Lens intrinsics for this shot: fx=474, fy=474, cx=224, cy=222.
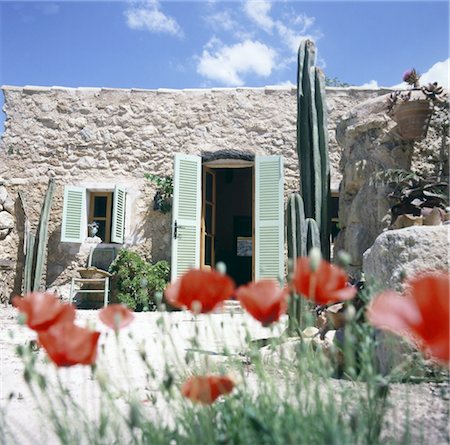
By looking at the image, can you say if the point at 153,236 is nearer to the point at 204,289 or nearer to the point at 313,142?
the point at 313,142

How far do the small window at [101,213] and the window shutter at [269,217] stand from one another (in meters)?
2.60

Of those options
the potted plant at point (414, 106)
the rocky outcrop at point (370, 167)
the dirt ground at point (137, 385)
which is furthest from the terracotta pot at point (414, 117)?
the dirt ground at point (137, 385)

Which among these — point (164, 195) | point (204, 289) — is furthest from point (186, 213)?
point (204, 289)

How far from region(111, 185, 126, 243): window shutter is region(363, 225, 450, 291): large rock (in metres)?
5.89

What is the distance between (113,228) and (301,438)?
281 inches

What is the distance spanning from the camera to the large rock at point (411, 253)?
2.15 meters


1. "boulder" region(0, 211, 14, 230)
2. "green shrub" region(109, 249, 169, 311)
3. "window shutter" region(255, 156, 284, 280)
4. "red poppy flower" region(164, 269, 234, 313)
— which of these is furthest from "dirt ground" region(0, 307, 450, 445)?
"boulder" region(0, 211, 14, 230)

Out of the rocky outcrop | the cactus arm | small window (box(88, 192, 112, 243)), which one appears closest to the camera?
the rocky outcrop

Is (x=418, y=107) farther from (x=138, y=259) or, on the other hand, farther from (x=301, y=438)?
(x=138, y=259)

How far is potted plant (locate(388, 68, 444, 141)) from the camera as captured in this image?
4.00 metres

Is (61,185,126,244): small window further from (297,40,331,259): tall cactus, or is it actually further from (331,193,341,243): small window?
(297,40,331,259): tall cactus

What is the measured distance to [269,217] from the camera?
25.1 ft

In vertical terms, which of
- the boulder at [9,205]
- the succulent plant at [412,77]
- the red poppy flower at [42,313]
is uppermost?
the succulent plant at [412,77]

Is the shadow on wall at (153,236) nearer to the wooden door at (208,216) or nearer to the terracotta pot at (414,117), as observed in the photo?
the wooden door at (208,216)
